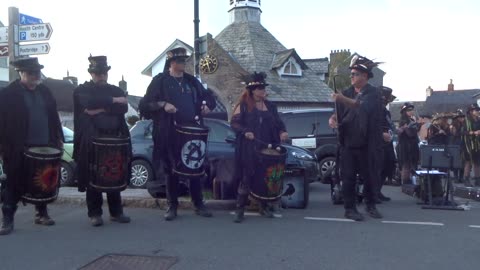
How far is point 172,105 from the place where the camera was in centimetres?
614

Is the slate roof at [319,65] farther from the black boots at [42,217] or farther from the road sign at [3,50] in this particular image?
the black boots at [42,217]

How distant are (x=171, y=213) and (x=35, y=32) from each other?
4.75 metres

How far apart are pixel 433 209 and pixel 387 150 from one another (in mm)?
1575

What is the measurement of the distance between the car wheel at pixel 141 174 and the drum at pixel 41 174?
486 cm

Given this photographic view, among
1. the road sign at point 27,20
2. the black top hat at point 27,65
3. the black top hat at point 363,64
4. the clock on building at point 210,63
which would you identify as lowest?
the black top hat at point 27,65

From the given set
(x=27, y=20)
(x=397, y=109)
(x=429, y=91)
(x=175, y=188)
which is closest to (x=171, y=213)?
(x=175, y=188)

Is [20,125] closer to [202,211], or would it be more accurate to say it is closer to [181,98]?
[181,98]

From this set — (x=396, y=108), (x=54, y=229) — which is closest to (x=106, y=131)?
(x=54, y=229)

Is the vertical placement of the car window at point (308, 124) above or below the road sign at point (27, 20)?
below

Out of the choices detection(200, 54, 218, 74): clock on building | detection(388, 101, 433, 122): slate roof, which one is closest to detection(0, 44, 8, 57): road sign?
detection(200, 54, 218, 74): clock on building

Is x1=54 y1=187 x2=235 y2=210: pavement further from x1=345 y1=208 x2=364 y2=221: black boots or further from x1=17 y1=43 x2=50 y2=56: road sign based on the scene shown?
x1=17 y1=43 x2=50 y2=56: road sign

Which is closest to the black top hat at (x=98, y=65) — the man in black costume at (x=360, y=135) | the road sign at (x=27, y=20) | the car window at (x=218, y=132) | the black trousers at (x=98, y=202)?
the black trousers at (x=98, y=202)

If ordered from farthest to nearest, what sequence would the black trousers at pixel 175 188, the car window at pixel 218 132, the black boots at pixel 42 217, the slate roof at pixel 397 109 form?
the slate roof at pixel 397 109
the car window at pixel 218 132
the black trousers at pixel 175 188
the black boots at pixel 42 217

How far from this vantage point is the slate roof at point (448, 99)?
211 ft
